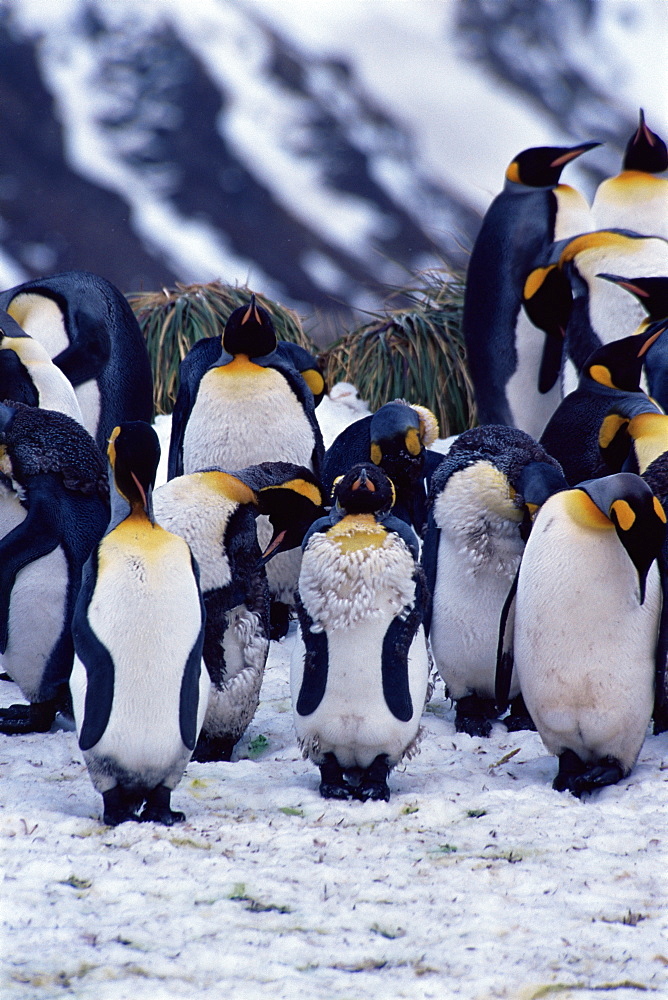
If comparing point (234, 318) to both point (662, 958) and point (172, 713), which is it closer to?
point (172, 713)

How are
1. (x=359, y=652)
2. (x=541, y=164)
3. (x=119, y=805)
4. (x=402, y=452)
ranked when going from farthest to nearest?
(x=541, y=164)
(x=402, y=452)
(x=359, y=652)
(x=119, y=805)

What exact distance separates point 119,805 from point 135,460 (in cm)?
65

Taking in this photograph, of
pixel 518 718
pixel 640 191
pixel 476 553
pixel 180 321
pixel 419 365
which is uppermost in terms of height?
pixel 640 191

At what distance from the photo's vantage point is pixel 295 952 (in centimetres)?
149

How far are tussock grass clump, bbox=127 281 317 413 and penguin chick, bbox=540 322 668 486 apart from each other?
2919 millimetres

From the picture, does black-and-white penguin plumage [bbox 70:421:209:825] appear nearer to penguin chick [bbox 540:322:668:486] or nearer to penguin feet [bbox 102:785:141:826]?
penguin feet [bbox 102:785:141:826]

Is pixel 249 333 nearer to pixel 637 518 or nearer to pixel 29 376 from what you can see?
pixel 29 376

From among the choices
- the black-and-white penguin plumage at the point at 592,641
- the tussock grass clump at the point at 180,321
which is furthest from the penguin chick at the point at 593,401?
the tussock grass clump at the point at 180,321

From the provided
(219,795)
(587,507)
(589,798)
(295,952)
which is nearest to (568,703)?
(589,798)

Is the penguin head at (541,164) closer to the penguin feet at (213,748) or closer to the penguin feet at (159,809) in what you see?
the penguin feet at (213,748)

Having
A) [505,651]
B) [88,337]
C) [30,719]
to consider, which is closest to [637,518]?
[505,651]

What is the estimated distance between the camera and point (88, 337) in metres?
4.43

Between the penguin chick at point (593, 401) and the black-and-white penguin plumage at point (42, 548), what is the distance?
1370mm

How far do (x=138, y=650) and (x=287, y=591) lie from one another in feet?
5.10
